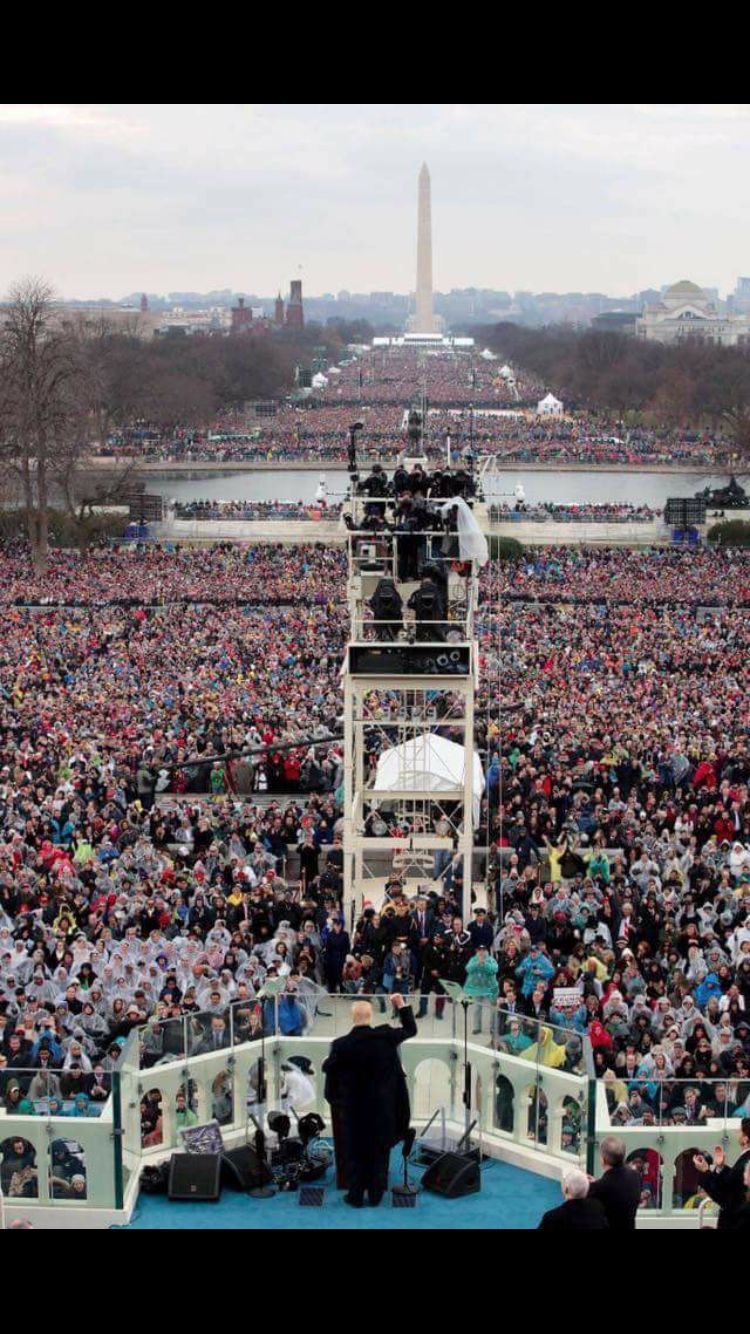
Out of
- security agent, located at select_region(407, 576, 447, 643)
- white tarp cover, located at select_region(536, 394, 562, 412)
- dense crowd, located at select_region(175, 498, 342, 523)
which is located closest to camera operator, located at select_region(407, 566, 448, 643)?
security agent, located at select_region(407, 576, 447, 643)

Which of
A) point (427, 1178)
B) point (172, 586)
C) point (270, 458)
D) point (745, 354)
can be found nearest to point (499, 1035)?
point (427, 1178)

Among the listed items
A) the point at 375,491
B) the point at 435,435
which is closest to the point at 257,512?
the point at 435,435

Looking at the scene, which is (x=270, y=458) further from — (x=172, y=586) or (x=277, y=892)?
(x=277, y=892)

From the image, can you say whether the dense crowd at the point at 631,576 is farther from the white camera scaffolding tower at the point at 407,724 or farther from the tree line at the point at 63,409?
the white camera scaffolding tower at the point at 407,724

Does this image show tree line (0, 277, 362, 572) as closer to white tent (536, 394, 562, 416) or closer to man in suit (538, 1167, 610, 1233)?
white tent (536, 394, 562, 416)
